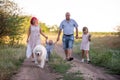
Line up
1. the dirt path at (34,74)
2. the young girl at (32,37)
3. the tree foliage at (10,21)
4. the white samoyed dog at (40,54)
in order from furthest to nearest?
the tree foliage at (10,21) → the young girl at (32,37) → the white samoyed dog at (40,54) → the dirt path at (34,74)

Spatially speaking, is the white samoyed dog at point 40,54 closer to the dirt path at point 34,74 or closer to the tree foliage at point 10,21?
the dirt path at point 34,74

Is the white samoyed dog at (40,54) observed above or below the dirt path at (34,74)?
above

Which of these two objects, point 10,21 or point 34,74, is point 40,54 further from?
point 10,21

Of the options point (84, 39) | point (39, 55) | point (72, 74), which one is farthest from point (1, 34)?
point (72, 74)

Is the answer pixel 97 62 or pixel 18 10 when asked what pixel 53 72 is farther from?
pixel 18 10

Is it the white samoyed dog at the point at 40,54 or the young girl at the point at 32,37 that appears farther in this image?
the young girl at the point at 32,37

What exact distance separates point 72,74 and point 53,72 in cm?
113

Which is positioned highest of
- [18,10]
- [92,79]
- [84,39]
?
[18,10]

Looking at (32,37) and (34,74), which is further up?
(32,37)

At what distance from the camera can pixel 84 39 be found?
17.0 meters

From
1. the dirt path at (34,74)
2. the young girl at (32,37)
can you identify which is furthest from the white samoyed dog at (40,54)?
the young girl at (32,37)

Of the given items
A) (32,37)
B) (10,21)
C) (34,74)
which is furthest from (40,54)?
(10,21)

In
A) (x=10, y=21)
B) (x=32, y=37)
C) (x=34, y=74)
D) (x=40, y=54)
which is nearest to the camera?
(x=34, y=74)

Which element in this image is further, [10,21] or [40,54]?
[10,21]
